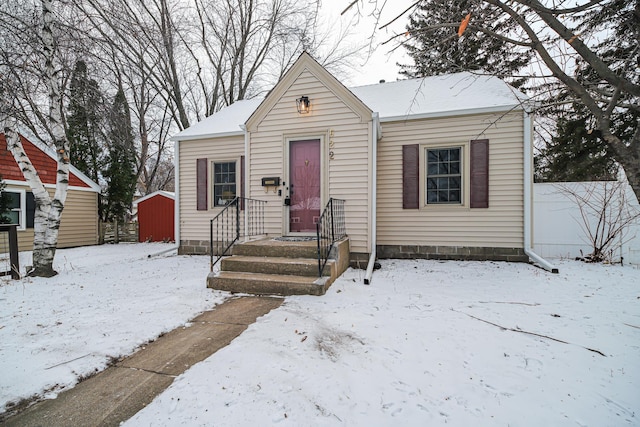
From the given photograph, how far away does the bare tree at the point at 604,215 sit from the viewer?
253 inches

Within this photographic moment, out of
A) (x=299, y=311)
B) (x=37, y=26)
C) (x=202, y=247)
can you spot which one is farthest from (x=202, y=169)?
(x=299, y=311)

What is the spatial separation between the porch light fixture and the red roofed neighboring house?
7.79 meters

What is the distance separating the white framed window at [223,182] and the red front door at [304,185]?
2494 mm

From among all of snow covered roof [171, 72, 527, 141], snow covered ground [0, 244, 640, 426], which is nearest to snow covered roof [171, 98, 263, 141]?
snow covered roof [171, 72, 527, 141]

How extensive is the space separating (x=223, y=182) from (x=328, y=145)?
3.68m

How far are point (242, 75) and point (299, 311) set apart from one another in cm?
1612

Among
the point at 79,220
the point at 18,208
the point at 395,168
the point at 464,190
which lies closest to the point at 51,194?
the point at 18,208

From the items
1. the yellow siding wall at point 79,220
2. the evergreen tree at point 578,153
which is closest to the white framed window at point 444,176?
the evergreen tree at point 578,153

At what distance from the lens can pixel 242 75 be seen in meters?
16.2

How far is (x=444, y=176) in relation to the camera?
6672mm

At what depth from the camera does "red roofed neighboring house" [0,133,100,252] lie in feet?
29.5

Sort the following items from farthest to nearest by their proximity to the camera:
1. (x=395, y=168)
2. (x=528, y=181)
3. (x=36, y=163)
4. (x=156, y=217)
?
1. (x=156, y=217)
2. (x=36, y=163)
3. (x=395, y=168)
4. (x=528, y=181)

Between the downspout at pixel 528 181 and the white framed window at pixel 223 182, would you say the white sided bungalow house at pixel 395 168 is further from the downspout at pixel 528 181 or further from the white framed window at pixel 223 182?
the white framed window at pixel 223 182

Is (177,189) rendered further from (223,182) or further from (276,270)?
(276,270)
